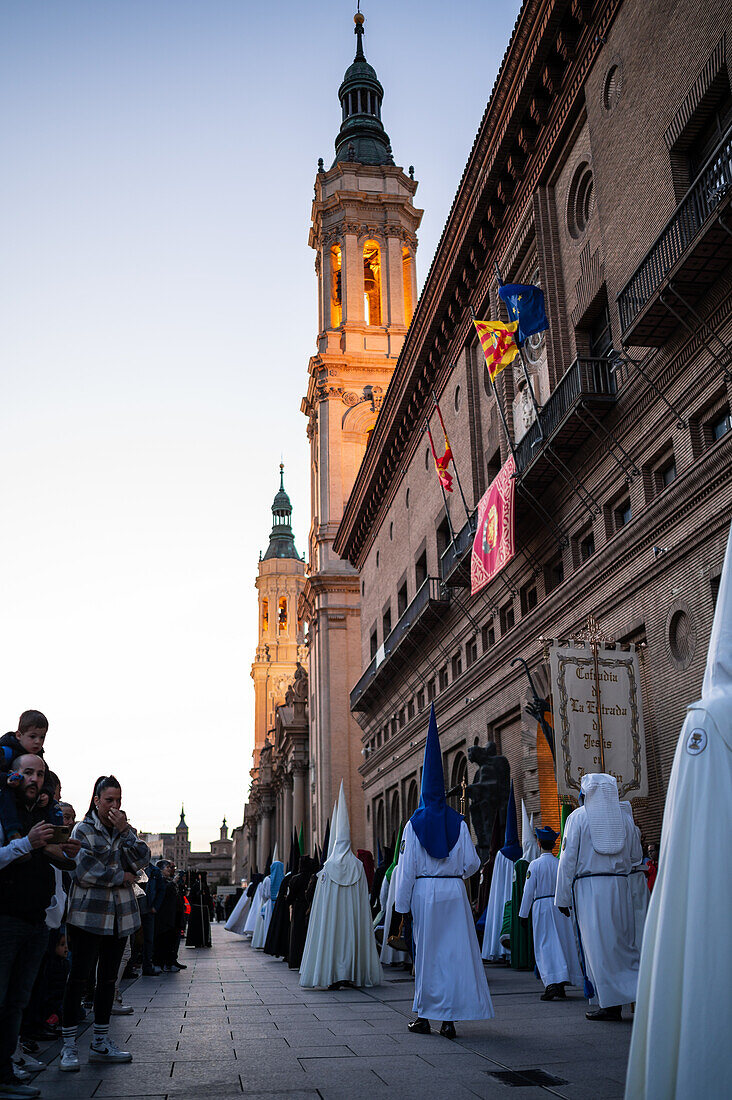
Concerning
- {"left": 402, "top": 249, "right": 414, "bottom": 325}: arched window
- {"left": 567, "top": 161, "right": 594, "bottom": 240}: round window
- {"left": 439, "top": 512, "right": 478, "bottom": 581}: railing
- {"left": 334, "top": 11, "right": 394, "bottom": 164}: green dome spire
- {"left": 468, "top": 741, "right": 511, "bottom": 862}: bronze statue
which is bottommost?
{"left": 468, "top": 741, "right": 511, "bottom": 862}: bronze statue

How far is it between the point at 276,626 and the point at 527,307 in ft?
329

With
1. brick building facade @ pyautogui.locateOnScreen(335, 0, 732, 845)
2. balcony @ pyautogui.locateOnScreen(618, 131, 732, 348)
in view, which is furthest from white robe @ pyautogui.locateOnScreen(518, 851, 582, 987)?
balcony @ pyautogui.locateOnScreen(618, 131, 732, 348)

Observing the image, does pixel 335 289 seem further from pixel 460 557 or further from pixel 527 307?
pixel 527 307

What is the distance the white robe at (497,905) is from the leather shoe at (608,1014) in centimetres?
663

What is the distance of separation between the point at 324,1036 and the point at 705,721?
6.05m

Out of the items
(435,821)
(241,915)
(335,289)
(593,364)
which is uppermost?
(335,289)

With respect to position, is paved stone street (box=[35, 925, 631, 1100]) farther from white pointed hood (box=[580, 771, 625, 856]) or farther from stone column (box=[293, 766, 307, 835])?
stone column (box=[293, 766, 307, 835])

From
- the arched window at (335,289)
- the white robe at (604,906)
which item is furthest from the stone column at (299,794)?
the white robe at (604,906)

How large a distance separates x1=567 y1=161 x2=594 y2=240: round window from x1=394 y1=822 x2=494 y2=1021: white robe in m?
14.4

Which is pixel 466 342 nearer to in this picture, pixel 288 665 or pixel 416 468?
pixel 416 468

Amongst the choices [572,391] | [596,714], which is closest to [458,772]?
[596,714]

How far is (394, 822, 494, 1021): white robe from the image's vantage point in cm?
845

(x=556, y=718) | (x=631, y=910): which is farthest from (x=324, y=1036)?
A: (x=556, y=718)

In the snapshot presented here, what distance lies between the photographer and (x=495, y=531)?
2261 centimetres
